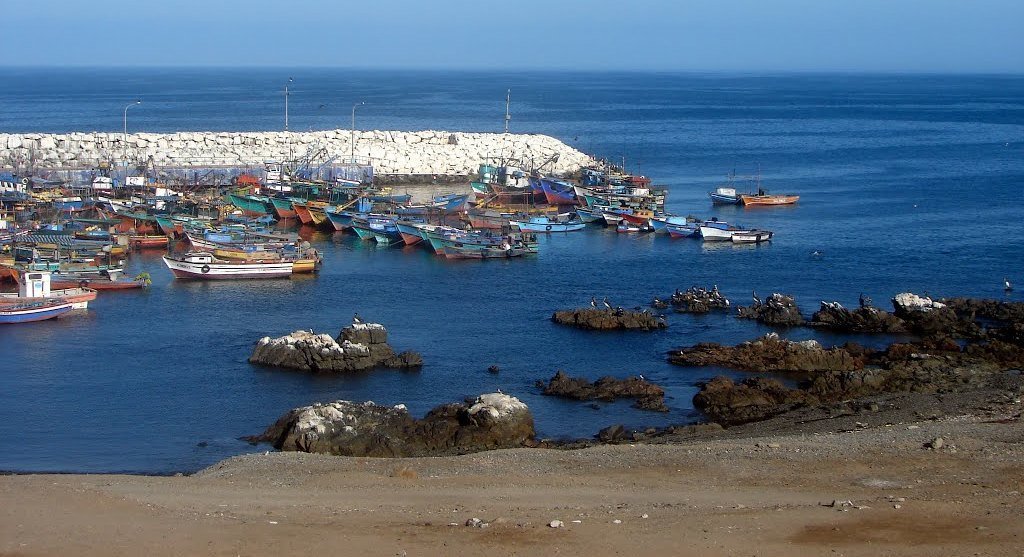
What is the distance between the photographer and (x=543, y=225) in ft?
149

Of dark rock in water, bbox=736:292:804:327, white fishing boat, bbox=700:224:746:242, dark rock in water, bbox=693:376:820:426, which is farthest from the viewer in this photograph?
white fishing boat, bbox=700:224:746:242

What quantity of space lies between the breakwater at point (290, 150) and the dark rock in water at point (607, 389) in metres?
34.4

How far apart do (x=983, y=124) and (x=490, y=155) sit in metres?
61.8

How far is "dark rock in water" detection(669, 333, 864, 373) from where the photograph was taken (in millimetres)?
25781

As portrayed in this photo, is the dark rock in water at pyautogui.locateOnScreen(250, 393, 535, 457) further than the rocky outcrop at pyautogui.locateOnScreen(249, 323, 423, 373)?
No

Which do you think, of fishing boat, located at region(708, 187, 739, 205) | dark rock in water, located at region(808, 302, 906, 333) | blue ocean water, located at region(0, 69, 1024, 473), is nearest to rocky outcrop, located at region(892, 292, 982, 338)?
dark rock in water, located at region(808, 302, 906, 333)

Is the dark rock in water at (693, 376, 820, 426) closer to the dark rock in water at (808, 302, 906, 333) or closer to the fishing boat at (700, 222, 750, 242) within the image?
the dark rock in water at (808, 302, 906, 333)

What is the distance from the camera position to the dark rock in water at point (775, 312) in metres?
29.9

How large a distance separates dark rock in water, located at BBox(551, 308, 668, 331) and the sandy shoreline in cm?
965

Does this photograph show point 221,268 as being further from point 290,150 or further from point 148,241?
point 290,150

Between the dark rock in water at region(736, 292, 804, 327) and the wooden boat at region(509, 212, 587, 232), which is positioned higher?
the wooden boat at region(509, 212, 587, 232)

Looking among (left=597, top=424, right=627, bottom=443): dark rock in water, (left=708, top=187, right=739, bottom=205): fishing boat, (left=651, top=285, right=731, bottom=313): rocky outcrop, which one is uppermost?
(left=708, top=187, right=739, bottom=205): fishing boat

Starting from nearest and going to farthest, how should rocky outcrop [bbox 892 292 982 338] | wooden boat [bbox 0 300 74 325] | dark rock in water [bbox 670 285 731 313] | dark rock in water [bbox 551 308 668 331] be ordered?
rocky outcrop [bbox 892 292 982 338] < wooden boat [bbox 0 300 74 325] < dark rock in water [bbox 551 308 668 331] < dark rock in water [bbox 670 285 731 313]

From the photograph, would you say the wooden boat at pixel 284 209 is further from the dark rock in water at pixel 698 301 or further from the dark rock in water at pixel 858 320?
the dark rock in water at pixel 858 320
